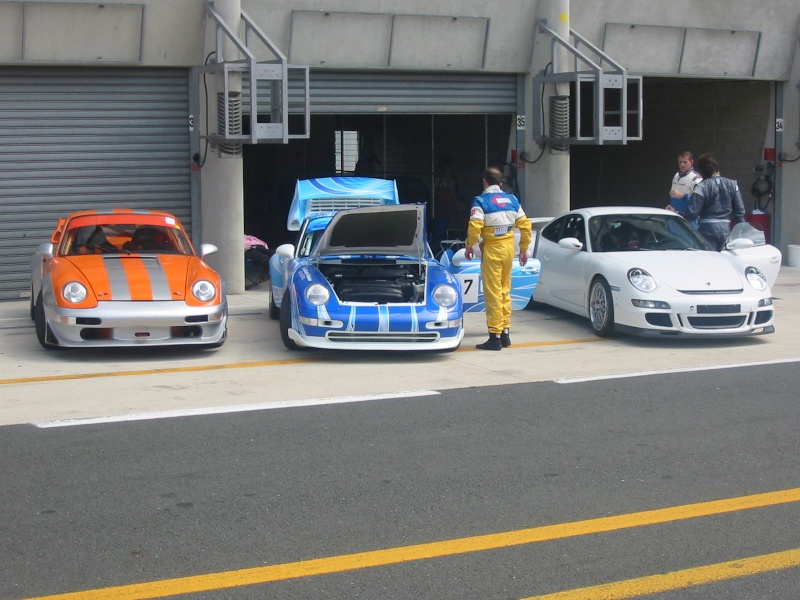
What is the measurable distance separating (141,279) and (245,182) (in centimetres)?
1187

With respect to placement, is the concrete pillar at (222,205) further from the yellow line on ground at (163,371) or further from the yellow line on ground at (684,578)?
the yellow line on ground at (684,578)

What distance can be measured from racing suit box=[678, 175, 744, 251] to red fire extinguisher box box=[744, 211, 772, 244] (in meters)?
6.19

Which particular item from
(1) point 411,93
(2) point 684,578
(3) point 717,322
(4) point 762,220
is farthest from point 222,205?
(2) point 684,578

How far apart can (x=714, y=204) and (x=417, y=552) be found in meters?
8.96

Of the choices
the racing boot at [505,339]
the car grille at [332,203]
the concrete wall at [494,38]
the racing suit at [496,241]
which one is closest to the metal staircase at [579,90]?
the concrete wall at [494,38]

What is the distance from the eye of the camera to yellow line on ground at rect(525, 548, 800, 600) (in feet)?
14.1

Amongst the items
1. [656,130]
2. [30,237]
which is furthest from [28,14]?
[656,130]

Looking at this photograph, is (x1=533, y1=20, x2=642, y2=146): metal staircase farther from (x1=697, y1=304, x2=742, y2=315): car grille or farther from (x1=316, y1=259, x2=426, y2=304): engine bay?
(x1=316, y1=259, x2=426, y2=304): engine bay

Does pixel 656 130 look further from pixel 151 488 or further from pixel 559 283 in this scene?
pixel 151 488

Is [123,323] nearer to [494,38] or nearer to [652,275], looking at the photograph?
[652,275]

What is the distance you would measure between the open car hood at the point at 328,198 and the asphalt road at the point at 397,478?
2798mm

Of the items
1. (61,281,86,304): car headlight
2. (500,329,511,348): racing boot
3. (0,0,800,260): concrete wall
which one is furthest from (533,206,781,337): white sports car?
(61,281,86,304): car headlight

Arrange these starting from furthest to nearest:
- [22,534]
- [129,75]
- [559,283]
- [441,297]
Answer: [129,75] < [559,283] < [441,297] < [22,534]

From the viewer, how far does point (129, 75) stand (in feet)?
47.3
